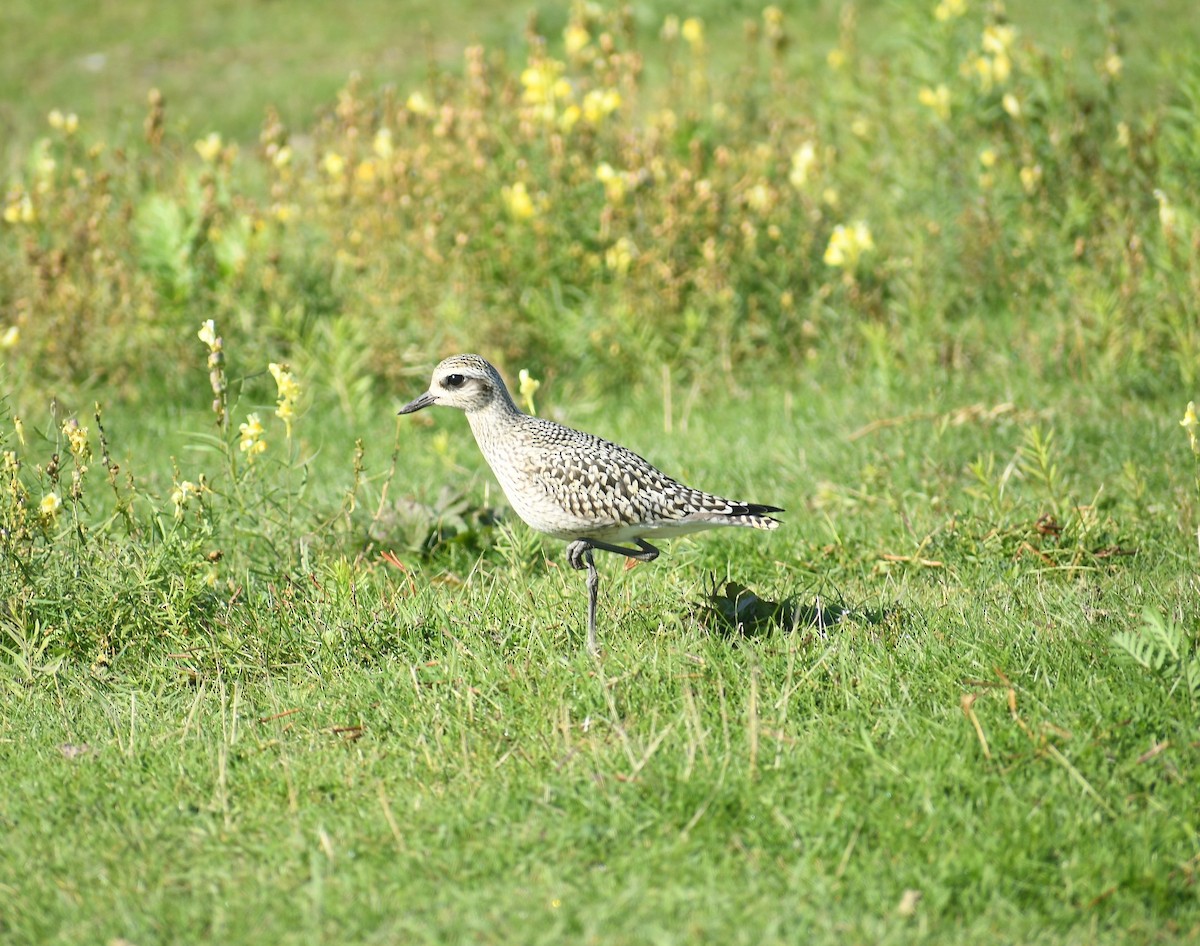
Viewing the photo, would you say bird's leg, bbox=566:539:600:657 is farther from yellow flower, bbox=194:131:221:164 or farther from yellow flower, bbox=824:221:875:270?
yellow flower, bbox=194:131:221:164

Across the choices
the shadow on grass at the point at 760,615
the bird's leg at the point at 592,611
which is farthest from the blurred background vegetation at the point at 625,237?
the bird's leg at the point at 592,611

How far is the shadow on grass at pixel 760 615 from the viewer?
16.2 feet

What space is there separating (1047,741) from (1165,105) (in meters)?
7.29

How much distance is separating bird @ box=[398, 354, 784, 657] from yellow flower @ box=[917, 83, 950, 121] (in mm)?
5365

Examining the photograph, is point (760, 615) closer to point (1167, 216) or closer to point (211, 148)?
point (1167, 216)

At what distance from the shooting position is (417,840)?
3.85 metres

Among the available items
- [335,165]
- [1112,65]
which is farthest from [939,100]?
[335,165]

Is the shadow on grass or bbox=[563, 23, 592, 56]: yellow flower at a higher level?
bbox=[563, 23, 592, 56]: yellow flower

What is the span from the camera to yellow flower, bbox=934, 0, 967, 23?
9.64m

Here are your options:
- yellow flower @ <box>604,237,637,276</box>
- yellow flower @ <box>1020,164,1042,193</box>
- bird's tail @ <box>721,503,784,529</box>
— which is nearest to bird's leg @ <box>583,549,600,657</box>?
bird's tail @ <box>721,503,784,529</box>

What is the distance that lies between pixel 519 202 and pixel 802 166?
84.7 inches

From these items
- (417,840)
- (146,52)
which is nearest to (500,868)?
(417,840)

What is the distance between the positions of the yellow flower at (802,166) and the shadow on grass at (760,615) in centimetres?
492

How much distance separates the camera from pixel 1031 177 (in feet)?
29.1
